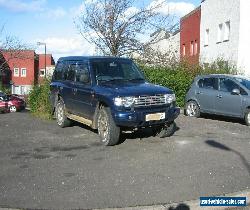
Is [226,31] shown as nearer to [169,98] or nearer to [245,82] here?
[245,82]

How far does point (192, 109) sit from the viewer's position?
15.9m

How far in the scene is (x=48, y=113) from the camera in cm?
1534

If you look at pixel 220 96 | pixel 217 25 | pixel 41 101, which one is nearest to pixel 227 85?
pixel 220 96

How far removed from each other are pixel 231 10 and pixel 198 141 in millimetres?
18262

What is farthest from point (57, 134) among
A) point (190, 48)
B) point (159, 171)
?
point (190, 48)

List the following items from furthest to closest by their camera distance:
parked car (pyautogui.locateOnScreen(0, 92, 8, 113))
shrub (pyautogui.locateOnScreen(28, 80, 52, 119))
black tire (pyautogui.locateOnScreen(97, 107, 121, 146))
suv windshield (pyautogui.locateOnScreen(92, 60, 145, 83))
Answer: parked car (pyautogui.locateOnScreen(0, 92, 8, 113)), shrub (pyautogui.locateOnScreen(28, 80, 52, 119)), suv windshield (pyautogui.locateOnScreen(92, 60, 145, 83)), black tire (pyautogui.locateOnScreen(97, 107, 121, 146))

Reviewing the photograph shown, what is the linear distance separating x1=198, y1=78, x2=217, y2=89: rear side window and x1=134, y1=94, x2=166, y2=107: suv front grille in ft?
18.4

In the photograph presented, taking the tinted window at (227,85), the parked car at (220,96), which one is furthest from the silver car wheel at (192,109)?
the tinted window at (227,85)

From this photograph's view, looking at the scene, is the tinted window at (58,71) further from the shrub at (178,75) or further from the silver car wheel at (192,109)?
the shrub at (178,75)

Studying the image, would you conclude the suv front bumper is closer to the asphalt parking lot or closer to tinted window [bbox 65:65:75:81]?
the asphalt parking lot

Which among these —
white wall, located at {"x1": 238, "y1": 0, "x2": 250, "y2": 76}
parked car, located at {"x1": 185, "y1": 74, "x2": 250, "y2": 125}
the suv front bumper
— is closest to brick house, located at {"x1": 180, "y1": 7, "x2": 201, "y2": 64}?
white wall, located at {"x1": 238, "y1": 0, "x2": 250, "y2": 76}

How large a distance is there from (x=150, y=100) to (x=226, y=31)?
64.7ft

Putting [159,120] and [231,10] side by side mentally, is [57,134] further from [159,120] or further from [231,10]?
[231,10]

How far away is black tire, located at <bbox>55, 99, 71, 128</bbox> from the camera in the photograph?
12484mm
